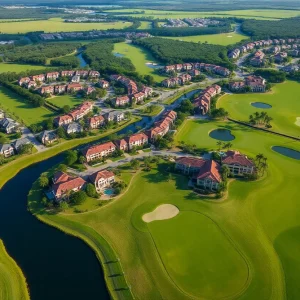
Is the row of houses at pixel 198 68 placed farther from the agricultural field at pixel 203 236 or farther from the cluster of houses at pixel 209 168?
the agricultural field at pixel 203 236

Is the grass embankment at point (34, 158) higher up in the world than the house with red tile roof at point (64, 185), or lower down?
lower down

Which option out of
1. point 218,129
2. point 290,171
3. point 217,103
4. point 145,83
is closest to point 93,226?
point 290,171

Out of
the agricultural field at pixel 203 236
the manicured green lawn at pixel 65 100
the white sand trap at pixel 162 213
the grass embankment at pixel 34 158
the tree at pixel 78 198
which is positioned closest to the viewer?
the agricultural field at pixel 203 236

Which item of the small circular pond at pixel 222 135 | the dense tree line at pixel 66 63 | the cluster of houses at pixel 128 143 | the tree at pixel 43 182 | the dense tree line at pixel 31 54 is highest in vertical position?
the dense tree line at pixel 31 54

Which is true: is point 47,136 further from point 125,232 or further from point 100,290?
point 100,290

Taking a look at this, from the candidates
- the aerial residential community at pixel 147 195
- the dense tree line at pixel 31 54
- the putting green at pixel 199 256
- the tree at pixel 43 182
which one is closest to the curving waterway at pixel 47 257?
the aerial residential community at pixel 147 195

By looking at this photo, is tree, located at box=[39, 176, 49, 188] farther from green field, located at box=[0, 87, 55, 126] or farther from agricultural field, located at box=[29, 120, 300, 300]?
green field, located at box=[0, 87, 55, 126]

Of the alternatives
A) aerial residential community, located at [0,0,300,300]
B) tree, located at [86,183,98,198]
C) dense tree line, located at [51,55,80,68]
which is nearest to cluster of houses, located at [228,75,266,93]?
aerial residential community, located at [0,0,300,300]
